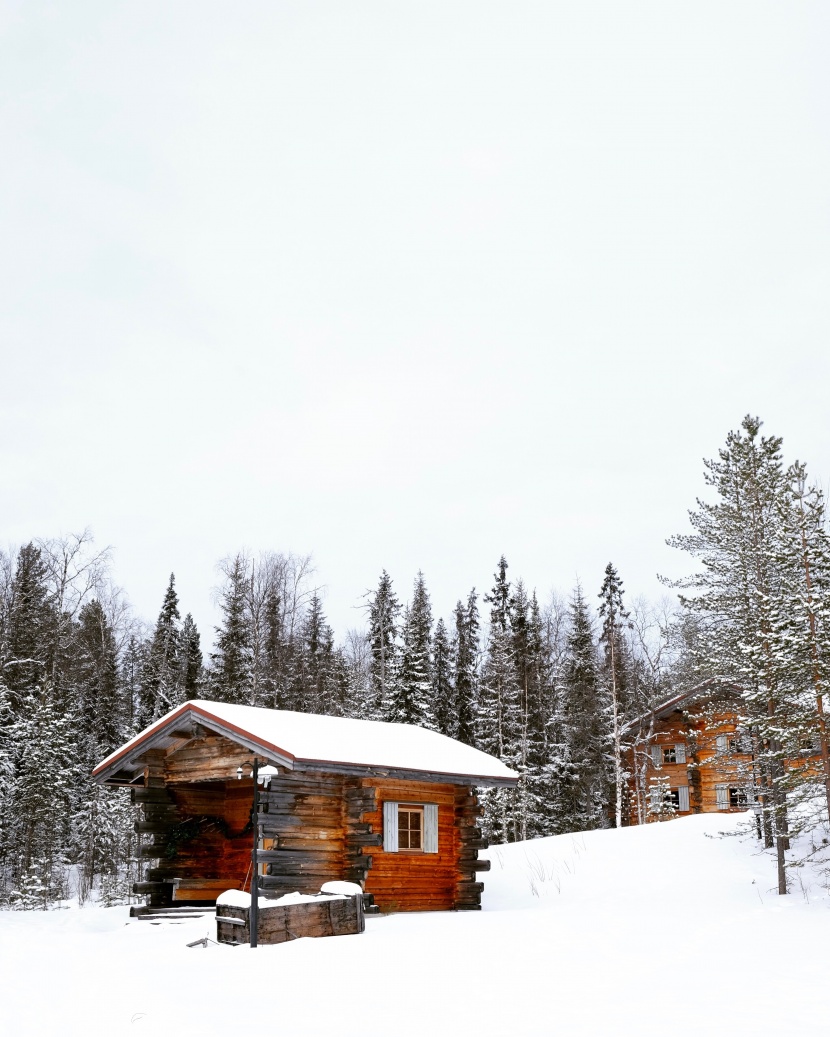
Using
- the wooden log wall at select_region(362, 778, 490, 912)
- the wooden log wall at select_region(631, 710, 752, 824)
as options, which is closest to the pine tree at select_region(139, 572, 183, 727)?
the wooden log wall at select_region(631, 710, 752, 824)

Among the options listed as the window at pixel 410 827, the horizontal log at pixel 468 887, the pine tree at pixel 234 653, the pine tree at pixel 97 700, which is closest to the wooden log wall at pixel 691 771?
the pine tree at pixel 234 653

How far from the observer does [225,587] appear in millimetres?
48656

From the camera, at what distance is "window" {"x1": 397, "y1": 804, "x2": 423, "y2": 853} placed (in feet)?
64.7

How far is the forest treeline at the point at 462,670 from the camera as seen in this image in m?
19.9

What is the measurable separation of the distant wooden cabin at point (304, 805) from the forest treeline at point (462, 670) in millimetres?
7085

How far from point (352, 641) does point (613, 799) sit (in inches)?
1237

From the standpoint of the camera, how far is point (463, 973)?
11164mm

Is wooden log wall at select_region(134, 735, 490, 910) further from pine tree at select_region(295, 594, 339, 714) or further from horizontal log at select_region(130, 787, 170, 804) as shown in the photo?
pine tree at select_region(295, 594, 339, 714)

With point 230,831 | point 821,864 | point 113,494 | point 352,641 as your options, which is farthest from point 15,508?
point 821,864

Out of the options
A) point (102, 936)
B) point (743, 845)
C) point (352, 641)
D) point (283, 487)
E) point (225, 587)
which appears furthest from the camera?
point (283, 487)

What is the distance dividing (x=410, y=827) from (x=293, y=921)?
19.8 ft

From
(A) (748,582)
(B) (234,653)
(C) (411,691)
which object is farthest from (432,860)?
(B) (234,653)

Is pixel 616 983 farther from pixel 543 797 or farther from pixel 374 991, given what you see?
pixel 543 797

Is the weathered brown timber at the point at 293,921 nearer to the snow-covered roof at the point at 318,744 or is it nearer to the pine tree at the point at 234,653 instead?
the snow-covered roof at the point at 318,744
